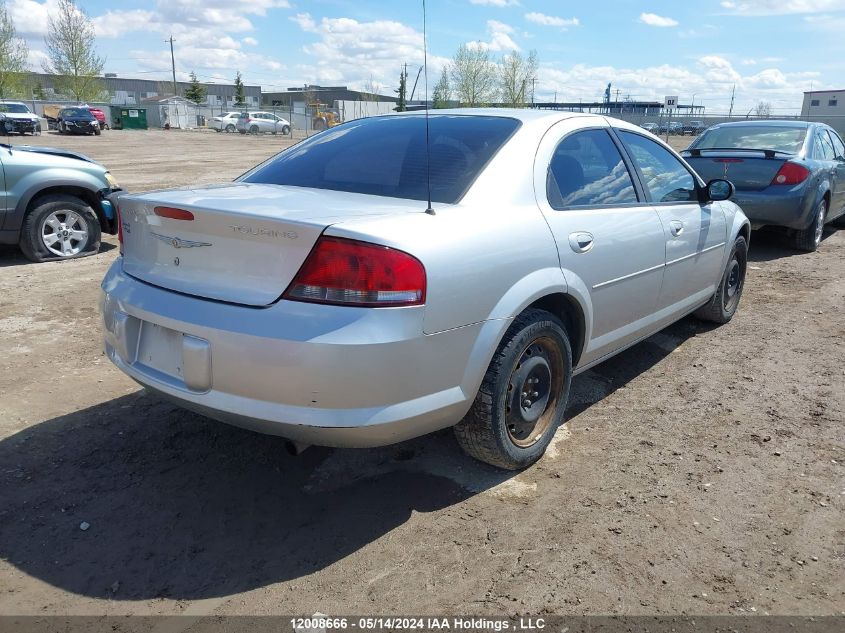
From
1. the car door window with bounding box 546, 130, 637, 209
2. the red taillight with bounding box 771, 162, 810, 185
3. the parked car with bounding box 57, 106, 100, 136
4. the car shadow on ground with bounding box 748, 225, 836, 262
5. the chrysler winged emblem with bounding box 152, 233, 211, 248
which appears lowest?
the car shadow on ground with bounding box 748, 225, 836, 262

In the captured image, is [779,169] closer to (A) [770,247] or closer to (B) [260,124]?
(A) [770,247]

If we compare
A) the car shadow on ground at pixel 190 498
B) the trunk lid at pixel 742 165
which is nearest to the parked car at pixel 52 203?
the car shadow on ground at pixel 190 498

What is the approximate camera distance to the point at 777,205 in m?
7.80

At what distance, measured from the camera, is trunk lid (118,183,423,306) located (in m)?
2.47

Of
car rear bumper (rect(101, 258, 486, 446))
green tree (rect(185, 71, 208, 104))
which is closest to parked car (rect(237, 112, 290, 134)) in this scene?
green tree (rect(185, 71, 208, 104))

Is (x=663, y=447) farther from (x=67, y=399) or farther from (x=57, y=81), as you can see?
(x=57, y=81)

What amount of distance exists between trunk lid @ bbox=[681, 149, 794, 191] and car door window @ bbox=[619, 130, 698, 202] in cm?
358

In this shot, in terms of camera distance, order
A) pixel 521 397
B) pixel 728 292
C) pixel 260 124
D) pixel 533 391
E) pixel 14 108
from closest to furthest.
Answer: pixel 521 397
pixel 533 391
pixel 728 292
pixel 14 108
pixel 260 124

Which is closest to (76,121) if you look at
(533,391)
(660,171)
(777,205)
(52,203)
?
(52,203)

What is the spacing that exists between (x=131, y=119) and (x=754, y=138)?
5321cm

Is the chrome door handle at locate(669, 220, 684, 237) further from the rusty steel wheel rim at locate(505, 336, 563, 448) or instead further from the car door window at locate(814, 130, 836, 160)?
the car door window at locate(814, 130, 836, 160)

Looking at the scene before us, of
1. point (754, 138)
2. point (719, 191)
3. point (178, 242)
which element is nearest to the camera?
point (178, 242)

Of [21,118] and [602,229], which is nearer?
[602,229]

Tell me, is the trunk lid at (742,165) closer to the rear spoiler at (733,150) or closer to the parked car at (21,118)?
the rear spoiler at (733,150)
